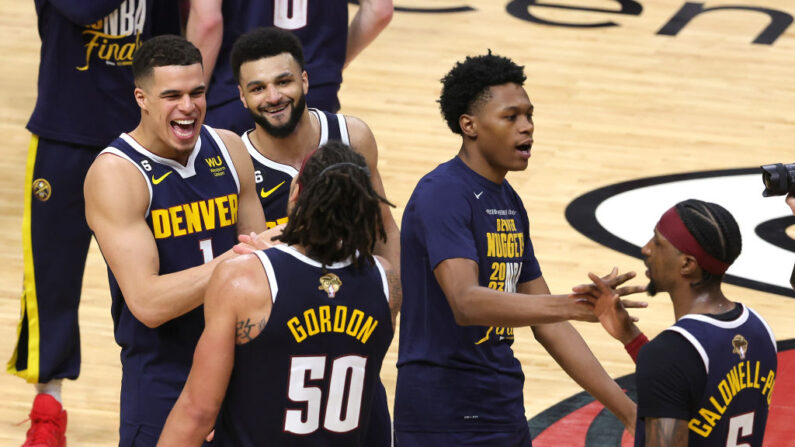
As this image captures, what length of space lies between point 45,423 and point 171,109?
6.13 feet

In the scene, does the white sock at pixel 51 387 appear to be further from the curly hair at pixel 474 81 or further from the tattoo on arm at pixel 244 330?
the tattoo on arm at pixel 244 330

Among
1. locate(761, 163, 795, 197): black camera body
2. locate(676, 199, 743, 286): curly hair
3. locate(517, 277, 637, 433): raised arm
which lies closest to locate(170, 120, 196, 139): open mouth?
locate(517, 277, 637, 433): raised arm

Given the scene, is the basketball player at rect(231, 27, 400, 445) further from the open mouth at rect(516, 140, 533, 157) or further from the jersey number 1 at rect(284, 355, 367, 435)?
the jersey number 1 at rect(284, 355, 367, 435)

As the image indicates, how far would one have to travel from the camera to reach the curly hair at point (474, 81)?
4027 mm

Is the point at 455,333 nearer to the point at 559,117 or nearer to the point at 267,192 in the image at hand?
the point at 267,192

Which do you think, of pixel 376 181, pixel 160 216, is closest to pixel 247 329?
pixel 160 216

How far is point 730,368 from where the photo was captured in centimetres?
313

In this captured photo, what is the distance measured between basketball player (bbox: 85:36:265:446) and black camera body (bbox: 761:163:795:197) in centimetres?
152

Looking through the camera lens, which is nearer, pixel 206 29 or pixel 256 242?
pixel 256 242

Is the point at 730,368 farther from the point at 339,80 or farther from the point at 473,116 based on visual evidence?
the point at 339,80

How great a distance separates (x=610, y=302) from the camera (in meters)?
3.39

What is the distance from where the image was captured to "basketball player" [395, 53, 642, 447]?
3828 millimetres

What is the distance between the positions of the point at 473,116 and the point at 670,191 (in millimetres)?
4864

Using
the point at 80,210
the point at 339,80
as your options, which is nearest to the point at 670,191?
the point at 339,80
